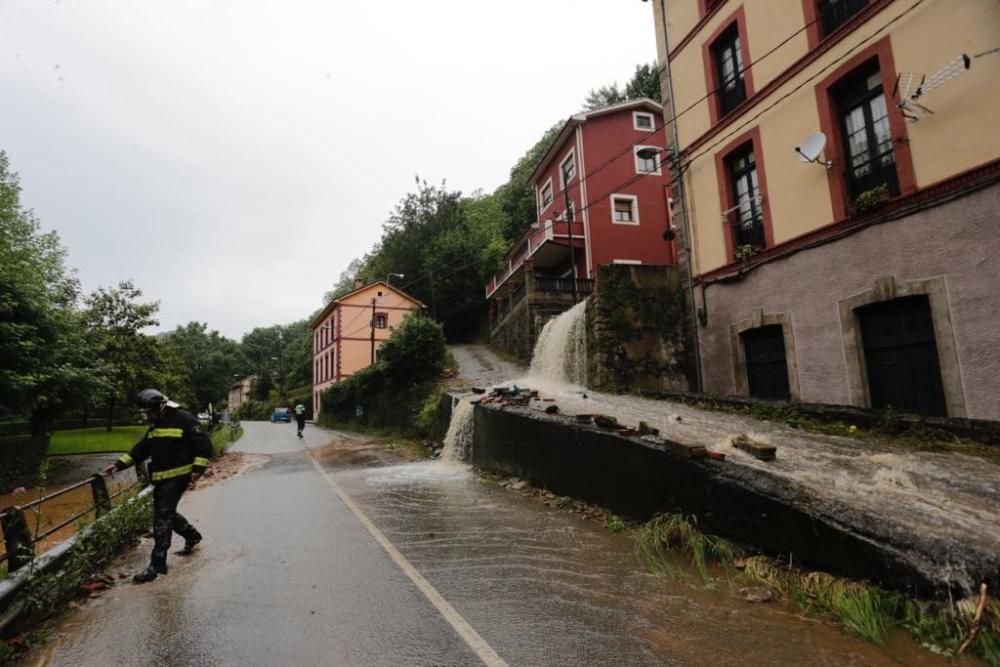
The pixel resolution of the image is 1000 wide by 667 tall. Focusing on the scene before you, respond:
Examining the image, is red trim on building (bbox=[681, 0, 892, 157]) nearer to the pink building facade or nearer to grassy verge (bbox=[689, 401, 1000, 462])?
grassy verge (bbox=[689, 401, 1000, 462])

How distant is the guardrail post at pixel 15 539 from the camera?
4223mm

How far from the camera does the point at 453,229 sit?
44.2 m

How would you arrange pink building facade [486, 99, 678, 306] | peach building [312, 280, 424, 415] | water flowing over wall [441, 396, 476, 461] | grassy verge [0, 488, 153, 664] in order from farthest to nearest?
1. peach building [312, 280, 424, 415]
2. pink building facade [486, 99, 678, 306]
3. water flowing over wall [441, 396, 476, 461]
4. grassy verge [0, 488, 153, 664]

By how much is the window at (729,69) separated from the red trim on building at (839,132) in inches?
103

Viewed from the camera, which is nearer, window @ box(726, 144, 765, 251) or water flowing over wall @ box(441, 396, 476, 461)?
window @ box(726, 144, 765, 251)

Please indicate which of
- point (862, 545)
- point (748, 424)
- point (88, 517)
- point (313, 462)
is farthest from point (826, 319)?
point (313, 462)

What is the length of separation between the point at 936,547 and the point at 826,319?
766cm

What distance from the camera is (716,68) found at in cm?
1355

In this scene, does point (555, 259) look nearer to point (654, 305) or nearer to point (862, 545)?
point (654, 305)

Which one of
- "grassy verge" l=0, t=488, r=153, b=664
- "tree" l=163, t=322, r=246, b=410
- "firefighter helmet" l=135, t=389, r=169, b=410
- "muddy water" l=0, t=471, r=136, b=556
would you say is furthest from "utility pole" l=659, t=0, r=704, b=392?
"tree" l=163, t=322, r=246, b=410

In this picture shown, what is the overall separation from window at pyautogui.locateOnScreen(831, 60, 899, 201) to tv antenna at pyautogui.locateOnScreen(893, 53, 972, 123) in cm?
50

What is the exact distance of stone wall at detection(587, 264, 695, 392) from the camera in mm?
14565

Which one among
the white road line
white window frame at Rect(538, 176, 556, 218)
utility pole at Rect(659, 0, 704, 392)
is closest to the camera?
the white road line

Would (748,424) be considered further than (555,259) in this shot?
No
